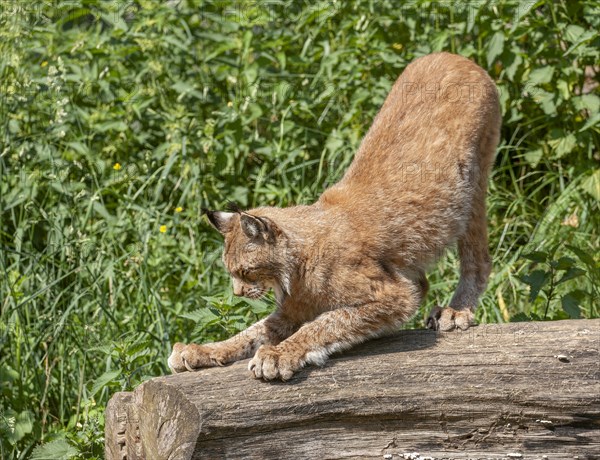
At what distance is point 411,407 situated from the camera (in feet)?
13.6

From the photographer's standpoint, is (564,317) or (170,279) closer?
(564,317)

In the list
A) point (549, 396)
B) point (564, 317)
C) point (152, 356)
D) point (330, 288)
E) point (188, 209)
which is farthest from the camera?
point (188, 209)

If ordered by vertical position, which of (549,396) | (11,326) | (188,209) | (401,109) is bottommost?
(549,396)

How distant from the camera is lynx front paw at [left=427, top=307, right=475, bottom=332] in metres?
4.93

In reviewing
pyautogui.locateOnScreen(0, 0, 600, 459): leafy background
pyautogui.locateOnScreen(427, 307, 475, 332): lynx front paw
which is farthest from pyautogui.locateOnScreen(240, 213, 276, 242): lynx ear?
pyautogui.locateOnScreen(0, 0, 600, 459): leafy background

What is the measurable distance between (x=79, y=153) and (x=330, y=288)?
3146 mm

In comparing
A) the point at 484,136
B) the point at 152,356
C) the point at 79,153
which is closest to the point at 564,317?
the point at 484,136

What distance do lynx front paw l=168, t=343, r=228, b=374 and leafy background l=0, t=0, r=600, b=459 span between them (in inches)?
40.7

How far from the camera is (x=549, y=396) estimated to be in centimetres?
408

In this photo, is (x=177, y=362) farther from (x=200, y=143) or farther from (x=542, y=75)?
(x=542, y=75)

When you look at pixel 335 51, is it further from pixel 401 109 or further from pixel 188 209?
pixel 401 109

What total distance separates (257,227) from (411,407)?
3.83 feet

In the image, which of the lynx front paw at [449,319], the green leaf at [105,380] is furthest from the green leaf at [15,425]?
the lynx front paw at [449,319]

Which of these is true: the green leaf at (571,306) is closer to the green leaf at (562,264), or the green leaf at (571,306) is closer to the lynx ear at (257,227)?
the green leaf at (562,264)
